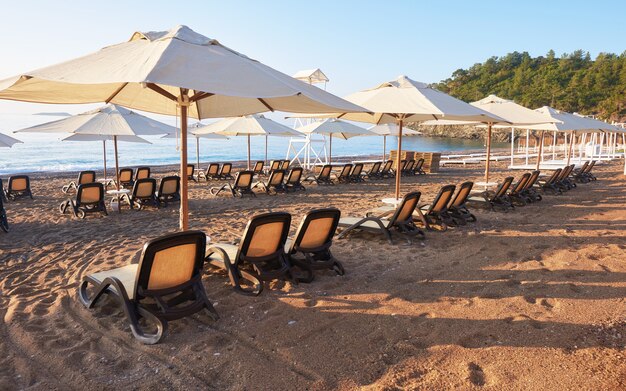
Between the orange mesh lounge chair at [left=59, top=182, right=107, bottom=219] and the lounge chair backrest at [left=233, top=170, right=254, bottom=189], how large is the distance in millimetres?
3491

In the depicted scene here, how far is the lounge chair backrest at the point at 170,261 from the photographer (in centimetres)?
316

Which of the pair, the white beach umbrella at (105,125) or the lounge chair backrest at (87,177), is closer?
the white beach umbrella at (105,125)

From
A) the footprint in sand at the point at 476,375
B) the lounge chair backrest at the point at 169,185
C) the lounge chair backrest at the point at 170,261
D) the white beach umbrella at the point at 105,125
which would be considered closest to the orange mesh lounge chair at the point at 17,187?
the white beach umbrella at the point at 105,125

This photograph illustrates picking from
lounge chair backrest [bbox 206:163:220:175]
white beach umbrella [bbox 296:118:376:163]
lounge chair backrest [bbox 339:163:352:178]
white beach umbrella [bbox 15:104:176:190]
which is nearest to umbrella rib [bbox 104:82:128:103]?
white beach umbrella [bbox 15:104:176:190]

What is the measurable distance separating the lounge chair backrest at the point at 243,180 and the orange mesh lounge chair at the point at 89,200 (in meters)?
3.49

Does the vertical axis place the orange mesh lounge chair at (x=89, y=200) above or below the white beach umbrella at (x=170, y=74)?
below

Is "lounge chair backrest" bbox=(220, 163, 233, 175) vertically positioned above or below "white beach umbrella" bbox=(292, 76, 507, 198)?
below

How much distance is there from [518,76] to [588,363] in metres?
99.8

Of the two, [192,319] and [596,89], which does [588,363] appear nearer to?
[192,319]

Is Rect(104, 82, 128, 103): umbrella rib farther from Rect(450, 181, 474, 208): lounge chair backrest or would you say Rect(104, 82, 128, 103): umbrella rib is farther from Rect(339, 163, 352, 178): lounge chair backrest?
Rect(339, 163, 352, 178): lounge chair backrest

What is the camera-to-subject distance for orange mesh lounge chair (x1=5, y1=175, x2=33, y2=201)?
35.6 feet

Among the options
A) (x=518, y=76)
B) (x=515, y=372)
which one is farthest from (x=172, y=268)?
(x=518, y=76)

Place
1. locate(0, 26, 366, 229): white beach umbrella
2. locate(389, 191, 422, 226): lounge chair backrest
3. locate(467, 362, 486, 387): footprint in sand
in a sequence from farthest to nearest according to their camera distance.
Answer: locate(389, 191, 422, 226): lounge chair backrest, locate(0, 26, 366, 229): white beach umbrella, locate(467, 362, 486, 387): footprint in sand

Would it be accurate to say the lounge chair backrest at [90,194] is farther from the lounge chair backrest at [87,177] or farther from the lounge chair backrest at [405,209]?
the lounge chair backrest at [405,209]
